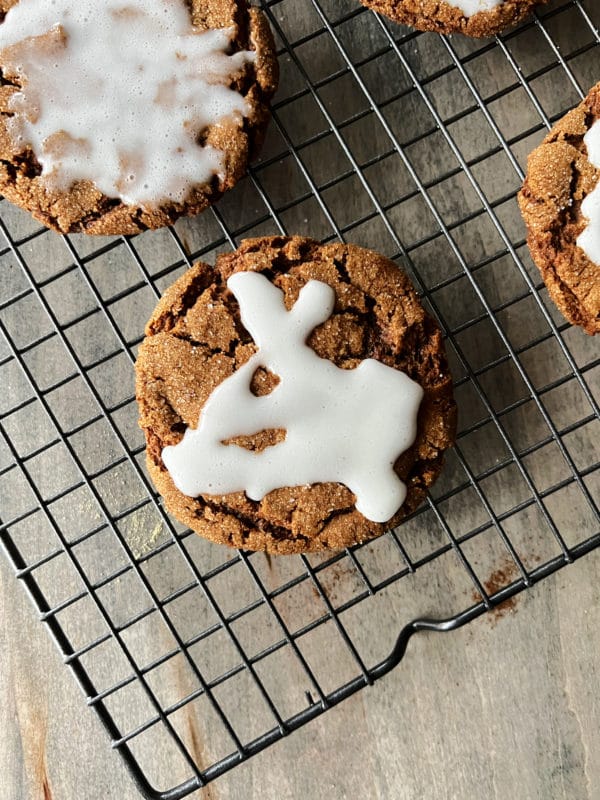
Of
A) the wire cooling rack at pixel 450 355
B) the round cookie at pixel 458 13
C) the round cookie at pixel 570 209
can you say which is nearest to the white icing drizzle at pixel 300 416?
the wire cooling rack at pixel 450 355

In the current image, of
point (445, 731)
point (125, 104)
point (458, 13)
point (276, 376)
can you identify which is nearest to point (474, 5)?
point (458, 13)

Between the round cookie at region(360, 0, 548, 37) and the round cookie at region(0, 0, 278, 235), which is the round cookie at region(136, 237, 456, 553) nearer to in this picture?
the round cookie at region(0, 0, 278, 235)

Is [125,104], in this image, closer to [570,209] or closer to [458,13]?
[458,13]

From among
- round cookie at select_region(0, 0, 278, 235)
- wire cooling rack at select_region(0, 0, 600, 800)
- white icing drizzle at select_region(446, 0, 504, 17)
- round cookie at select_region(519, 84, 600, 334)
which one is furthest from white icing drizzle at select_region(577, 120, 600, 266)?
round cookie at select_region(0, 0, 278, 235)

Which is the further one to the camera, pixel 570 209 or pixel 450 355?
pixel 450 355

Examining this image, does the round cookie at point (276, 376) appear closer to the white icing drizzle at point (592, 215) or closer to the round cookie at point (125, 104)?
the round cookie at point (125, 104)
